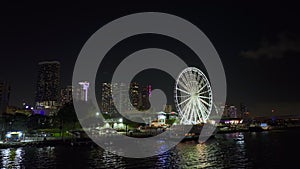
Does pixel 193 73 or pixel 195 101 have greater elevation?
pixel 193 73

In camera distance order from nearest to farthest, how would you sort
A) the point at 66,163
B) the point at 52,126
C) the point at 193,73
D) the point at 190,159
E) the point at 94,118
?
1. the point at 66,163
2. the point at 190,159
3. the point at 193,73
4. the point at 52,126
5. the point at 94,118

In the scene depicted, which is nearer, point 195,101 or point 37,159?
point 37,159

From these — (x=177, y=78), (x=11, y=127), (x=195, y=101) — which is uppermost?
(x=177, y=78)

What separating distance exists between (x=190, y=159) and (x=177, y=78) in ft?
136

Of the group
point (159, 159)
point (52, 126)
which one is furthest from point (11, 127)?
point (159, 159)

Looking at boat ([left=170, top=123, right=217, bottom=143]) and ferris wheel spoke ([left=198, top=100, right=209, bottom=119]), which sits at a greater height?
ferris wheel spoke ([left=198, top=100, right=209, bottom=119])

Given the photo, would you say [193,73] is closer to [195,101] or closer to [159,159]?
[195,101]

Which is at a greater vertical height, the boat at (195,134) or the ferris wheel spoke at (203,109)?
the ferris wheel spoke at (203,109)

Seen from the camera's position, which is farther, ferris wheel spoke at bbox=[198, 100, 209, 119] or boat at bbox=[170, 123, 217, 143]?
boat at bbox=[170, 123, 217, 143]

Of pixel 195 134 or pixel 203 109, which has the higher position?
pixel 203 109

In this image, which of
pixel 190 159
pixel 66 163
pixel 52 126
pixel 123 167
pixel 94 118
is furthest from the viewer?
pixel 94 118

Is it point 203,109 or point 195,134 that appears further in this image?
point 195,134

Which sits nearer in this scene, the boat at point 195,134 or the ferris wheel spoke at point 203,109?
the ferris wheel spoke at point 203,109

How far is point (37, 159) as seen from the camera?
42.9 metres
